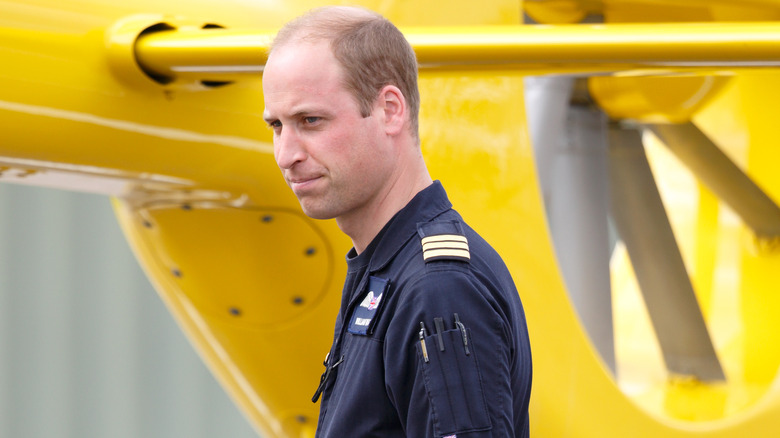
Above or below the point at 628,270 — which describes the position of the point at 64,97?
below

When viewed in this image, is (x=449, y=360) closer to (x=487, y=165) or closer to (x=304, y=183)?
(x=304, y=183)

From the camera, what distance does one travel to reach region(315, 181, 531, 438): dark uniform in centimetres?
88

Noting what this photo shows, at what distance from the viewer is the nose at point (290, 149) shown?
3.36ft

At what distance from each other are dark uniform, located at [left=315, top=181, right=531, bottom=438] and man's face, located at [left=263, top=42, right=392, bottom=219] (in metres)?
0.05

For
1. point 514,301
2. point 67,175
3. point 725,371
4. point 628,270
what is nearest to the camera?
point 514,301

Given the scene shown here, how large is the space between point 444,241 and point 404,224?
79mm

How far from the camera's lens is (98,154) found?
161cm

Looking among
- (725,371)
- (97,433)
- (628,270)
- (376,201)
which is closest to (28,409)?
(97,433)

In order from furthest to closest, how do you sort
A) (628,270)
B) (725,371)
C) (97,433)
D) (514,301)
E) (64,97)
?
1. (97,433)
2. (628,270)
3. (725,371)
4. (64,97)
5. (514,301)

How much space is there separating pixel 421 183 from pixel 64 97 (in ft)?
2.41

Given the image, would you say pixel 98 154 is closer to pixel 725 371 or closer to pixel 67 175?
pixel 67 175

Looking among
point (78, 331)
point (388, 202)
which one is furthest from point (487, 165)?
point (78, 331)

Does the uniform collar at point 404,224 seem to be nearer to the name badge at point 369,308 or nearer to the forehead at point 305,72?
the name badge at point 369,308

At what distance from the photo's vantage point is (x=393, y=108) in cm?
A: 100
